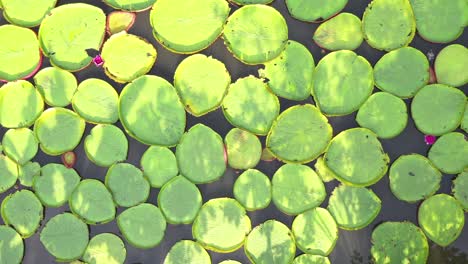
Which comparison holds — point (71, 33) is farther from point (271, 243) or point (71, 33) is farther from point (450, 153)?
point (450, 153)

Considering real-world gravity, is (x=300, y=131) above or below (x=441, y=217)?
above

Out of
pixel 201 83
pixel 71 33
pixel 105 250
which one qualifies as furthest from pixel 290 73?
pixel 105 250

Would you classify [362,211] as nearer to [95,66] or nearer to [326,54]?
[326,54]

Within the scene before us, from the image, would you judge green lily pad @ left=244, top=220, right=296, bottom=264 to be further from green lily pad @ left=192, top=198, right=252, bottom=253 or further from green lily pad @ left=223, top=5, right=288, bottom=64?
green lily pad @ left=223, top=5, right=288, bottom=64

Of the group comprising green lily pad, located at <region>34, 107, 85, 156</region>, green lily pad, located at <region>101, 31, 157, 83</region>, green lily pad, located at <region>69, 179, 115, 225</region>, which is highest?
green lily pad, located at <region>101, 31, 157, 83</region>

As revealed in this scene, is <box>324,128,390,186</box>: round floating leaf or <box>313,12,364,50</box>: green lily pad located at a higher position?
<box>313,12,364,50</box>: green lily pad

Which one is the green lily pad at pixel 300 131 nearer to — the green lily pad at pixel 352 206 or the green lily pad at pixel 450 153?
the green lily pad at pixel 352 206

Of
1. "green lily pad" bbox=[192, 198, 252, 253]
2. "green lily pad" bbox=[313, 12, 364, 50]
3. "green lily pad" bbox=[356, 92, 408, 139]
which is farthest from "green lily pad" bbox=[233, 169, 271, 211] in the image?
"green lily pad" bbox=[313, 12, 364, 50]
